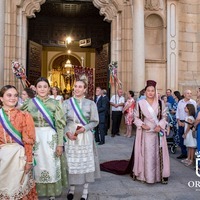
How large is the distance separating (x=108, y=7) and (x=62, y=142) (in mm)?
8573

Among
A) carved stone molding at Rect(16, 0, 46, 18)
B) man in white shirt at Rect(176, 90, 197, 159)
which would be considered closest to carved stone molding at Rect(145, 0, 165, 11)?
carved stone molding at Rect(16, 0, 46, 18)

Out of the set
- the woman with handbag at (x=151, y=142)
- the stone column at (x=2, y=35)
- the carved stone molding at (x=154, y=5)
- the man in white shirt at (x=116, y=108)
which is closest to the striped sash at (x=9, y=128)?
the woman with handbag at (x=151, y=142)

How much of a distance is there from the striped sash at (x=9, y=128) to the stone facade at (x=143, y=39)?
7.12 m

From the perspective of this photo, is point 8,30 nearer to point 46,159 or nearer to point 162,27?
point 162,27

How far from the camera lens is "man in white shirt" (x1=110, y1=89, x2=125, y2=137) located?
1085 cm

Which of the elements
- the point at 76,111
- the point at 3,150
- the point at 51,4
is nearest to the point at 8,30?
the point at 51,4

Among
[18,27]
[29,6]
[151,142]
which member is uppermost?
[29,6]

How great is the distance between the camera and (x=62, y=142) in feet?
13.2

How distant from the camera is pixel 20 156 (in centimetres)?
336

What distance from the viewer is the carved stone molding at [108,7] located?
1152cm

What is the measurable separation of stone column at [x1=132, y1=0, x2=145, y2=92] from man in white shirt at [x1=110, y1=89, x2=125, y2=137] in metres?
0.59

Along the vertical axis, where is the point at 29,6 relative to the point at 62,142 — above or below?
above

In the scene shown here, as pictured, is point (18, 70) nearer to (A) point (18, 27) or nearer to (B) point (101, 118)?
(A) point (18, 27)

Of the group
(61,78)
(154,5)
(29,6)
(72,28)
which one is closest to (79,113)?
(29,6)
